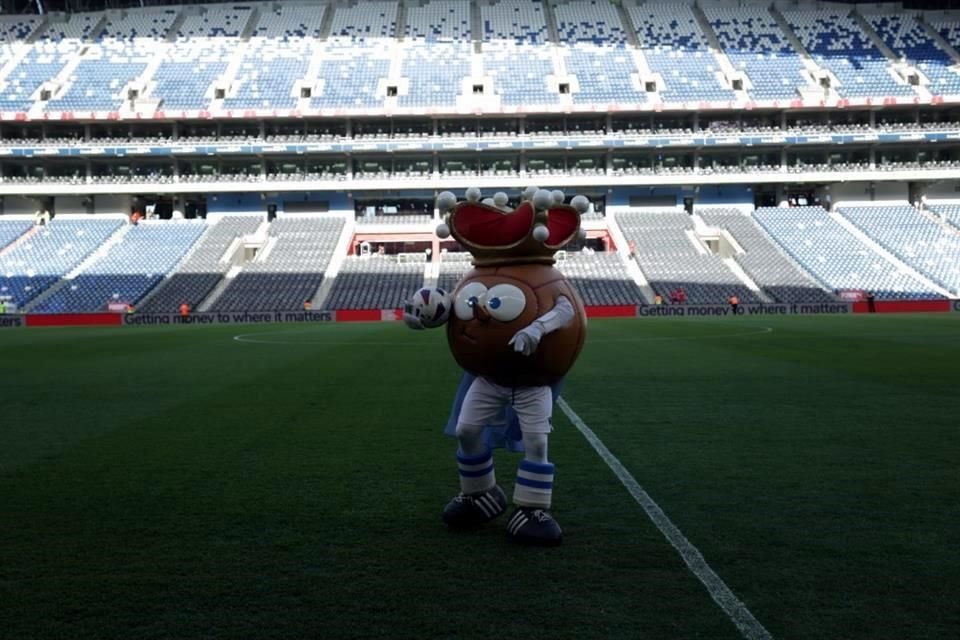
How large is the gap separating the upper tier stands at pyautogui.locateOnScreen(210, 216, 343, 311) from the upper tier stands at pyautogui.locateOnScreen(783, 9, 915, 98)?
106 ft

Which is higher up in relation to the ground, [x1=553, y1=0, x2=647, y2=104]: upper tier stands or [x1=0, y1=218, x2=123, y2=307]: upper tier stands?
[x1=553, y1=0, x2=647, y2=104]: upper tier stands

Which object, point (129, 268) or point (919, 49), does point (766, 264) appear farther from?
point (129, 268)

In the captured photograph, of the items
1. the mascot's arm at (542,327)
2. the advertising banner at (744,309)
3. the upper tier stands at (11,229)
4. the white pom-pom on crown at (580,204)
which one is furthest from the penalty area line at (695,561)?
the upper tier stands at (11,229)

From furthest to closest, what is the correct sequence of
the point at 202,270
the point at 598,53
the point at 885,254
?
the point at 598,53 → the point at 202,270 → the point at 885,254

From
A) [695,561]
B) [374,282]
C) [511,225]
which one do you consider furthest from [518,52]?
[695,561]

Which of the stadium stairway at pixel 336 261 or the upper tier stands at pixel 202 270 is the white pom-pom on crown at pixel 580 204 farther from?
the upper tier stands at pixel 202 270

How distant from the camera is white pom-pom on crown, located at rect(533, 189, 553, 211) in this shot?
538 centimetres

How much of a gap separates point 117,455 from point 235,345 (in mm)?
14770

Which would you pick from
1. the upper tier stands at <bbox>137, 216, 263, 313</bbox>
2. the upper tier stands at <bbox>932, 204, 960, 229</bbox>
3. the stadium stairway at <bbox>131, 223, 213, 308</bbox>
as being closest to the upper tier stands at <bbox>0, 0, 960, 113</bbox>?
the upper tier stands at <bbox>932, 204, 960, 229</bbox>

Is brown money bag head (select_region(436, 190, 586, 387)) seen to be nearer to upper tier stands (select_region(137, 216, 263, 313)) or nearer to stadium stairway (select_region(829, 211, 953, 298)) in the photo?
upper tier stands (select_region(137, 216, 263, 313))

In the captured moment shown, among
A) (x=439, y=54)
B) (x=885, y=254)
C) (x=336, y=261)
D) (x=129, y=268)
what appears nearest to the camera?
(x=885, y=254)

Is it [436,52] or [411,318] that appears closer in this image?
[411,318]

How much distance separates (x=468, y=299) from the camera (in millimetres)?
5438

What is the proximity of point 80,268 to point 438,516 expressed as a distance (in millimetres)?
46091
